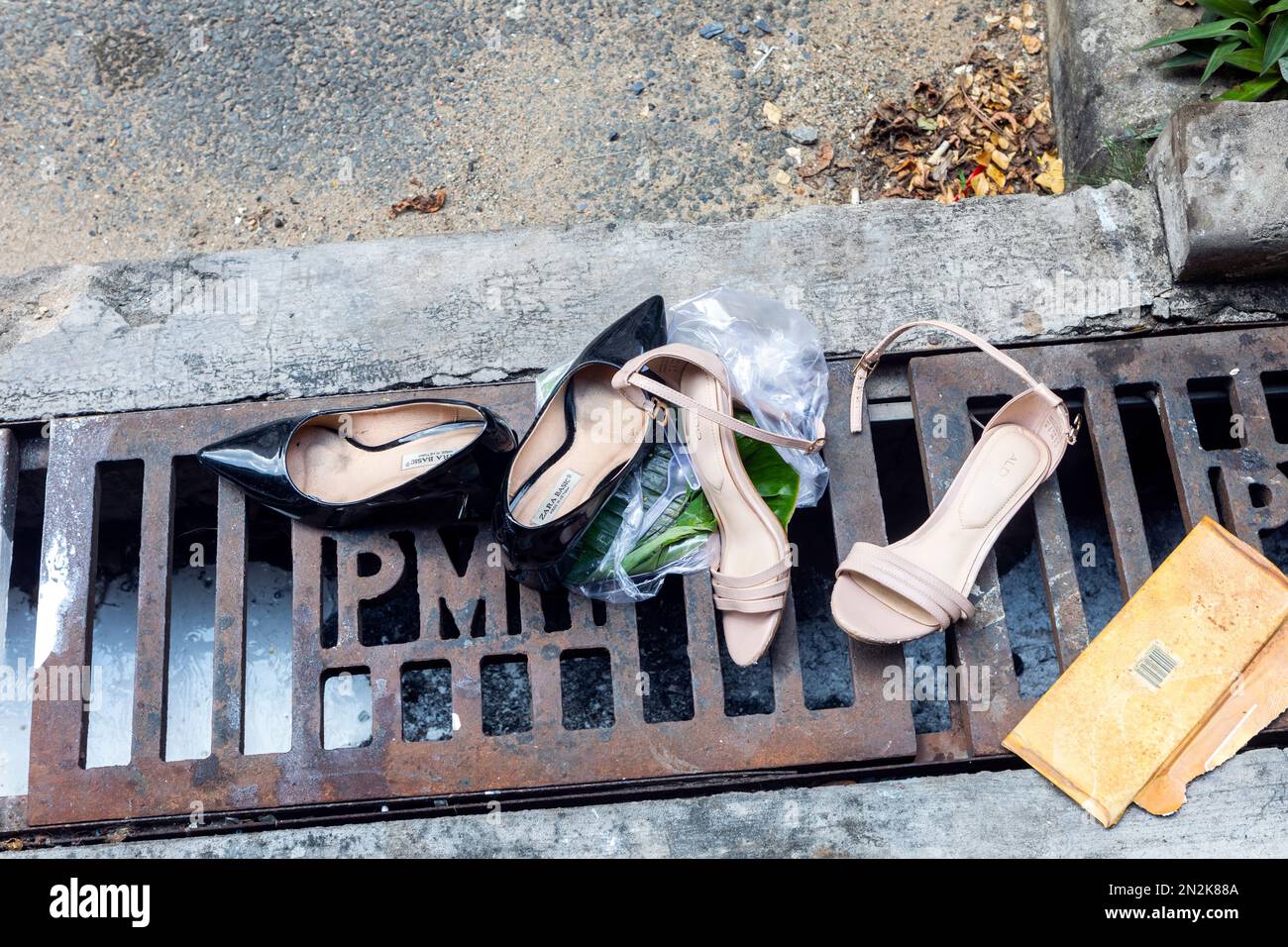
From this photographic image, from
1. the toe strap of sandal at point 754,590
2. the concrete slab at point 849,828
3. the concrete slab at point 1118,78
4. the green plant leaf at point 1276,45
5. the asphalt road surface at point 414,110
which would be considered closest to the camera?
the concrete slab at point 849,828

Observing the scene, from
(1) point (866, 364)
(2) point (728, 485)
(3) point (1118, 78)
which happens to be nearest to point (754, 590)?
(2) point (728, 485)

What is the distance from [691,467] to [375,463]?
78cm

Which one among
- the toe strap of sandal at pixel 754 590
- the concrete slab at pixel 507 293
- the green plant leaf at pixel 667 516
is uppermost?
the concrete slab at pixel 507 293

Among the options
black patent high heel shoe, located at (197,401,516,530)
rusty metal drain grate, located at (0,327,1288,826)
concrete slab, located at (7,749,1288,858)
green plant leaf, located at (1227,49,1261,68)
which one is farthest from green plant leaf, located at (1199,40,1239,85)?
black patent high heel shoe, located at (197,401,516,530)

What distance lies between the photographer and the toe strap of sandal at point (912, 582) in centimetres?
215

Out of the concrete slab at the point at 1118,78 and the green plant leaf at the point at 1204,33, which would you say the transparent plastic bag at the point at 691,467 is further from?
the green plant leaf at the point at 1204,33

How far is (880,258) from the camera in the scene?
2.47 metres

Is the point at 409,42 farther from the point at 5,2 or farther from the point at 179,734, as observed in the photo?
the point at 179,734

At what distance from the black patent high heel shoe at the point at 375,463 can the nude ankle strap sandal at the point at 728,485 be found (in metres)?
0.39

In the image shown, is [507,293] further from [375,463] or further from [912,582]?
[912,582]

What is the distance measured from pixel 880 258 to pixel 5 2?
9.99 feet

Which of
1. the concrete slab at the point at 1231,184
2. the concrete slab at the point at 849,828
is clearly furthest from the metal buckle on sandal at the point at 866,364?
the concrete slab at the point at 849,828

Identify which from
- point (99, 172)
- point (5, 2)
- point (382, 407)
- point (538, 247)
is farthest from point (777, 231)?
point (5, 2)
